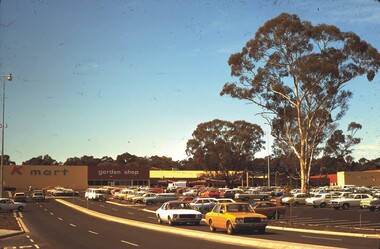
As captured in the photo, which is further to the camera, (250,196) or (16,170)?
(16,170)

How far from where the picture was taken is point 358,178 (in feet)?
385

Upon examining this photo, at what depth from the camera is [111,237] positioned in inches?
940

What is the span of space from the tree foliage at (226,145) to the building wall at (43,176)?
2736 cm

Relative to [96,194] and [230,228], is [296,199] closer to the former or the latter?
[96,194]

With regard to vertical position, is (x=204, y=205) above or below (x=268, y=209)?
below

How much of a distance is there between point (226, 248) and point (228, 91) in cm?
4780

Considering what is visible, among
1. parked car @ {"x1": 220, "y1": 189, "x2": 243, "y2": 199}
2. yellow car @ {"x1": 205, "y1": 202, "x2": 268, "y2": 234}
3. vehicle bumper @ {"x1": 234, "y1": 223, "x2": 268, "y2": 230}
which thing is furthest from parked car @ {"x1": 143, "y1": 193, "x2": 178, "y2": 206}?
vehicle bumper @ {"x1": 234, "y1": 223, "x2": 268, "y2": 230}

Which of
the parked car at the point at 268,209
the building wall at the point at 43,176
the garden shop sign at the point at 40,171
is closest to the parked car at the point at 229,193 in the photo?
the parked car at the point at 268,209

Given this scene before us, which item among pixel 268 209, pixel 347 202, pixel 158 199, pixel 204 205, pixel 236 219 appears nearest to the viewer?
pixel 236 219

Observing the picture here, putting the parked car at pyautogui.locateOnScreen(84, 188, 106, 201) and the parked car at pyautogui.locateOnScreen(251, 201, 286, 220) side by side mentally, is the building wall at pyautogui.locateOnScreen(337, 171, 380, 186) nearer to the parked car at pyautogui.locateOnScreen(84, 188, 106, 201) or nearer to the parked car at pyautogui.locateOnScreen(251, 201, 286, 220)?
the parked car at pyautogui.locateOnScreen(84, 188, 106, 201)

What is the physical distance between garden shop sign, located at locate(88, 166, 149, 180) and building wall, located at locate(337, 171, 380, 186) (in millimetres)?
46210

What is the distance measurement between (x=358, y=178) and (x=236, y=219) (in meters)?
101

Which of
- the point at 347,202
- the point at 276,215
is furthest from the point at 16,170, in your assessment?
the point at 276,215

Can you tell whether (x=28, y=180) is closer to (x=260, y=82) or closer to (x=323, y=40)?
(x=260, y=82)
